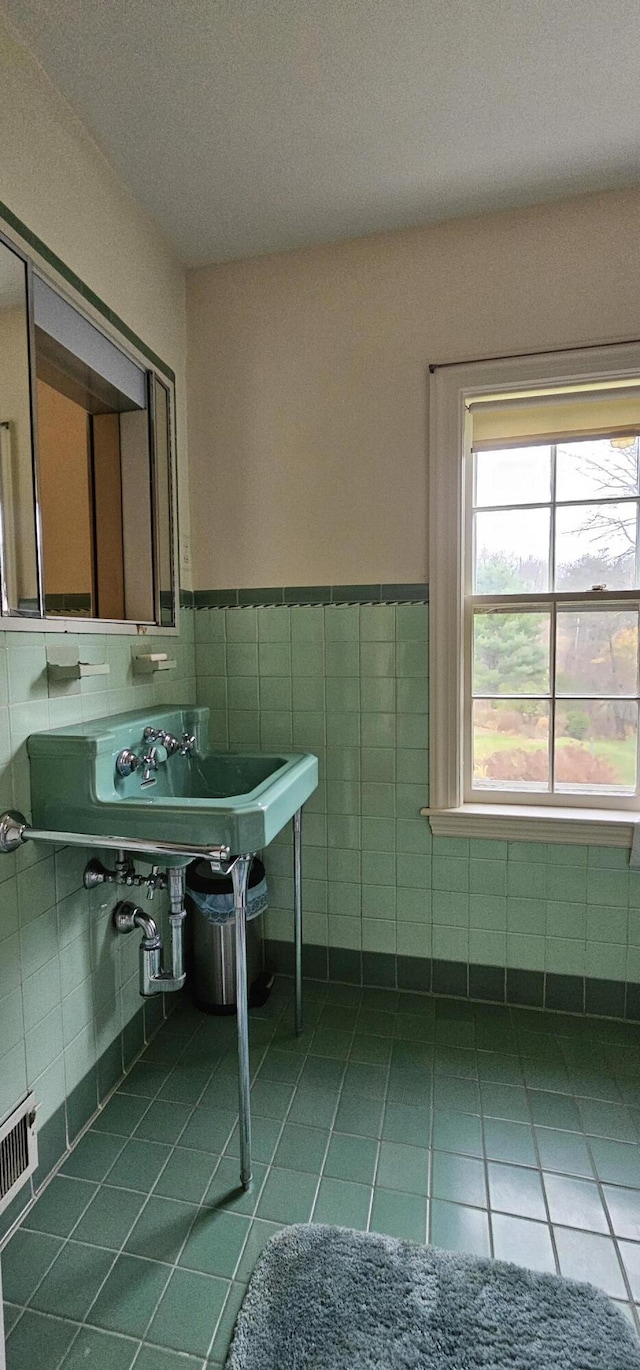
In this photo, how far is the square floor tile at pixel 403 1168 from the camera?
4.31 feet

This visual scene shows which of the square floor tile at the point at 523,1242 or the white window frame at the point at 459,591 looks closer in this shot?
the square floor tile at the point at 523,1242

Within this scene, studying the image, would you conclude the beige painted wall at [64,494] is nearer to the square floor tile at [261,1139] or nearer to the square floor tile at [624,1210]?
the square floor tile at [261,1139]

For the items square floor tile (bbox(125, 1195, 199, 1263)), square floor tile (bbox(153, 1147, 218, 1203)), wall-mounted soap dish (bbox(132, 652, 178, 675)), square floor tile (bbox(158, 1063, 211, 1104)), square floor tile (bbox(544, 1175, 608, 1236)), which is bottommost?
square floor tile (bbox(544, 1175, 608, 1236))

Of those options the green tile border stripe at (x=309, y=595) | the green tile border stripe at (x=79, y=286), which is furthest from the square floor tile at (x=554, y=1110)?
the green tile border stripe at (x=79, y=286)

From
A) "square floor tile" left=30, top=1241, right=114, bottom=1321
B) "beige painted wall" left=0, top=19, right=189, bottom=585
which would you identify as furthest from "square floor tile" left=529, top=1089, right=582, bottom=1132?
"beige painted wall" left=0, top=19, right=189, bottom=585

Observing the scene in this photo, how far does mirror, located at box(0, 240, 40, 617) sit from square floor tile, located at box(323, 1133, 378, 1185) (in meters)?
1.43

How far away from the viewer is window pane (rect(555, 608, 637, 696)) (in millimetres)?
1849

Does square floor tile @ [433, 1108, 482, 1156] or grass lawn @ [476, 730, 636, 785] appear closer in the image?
square floor tile @ [433, 1108, 482, 1156]

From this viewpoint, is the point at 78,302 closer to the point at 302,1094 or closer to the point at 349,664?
the point at 349,664

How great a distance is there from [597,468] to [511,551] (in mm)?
350

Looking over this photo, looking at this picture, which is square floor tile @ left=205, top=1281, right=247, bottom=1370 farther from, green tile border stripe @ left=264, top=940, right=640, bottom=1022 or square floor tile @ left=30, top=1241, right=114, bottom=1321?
green tile border stripe @ left=264, top=940, right=640, bottom=1022

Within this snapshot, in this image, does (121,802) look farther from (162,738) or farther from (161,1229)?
(161,1229)

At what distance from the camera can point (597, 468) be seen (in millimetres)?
1842

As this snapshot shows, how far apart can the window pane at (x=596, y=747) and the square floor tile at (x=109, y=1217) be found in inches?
61.5
